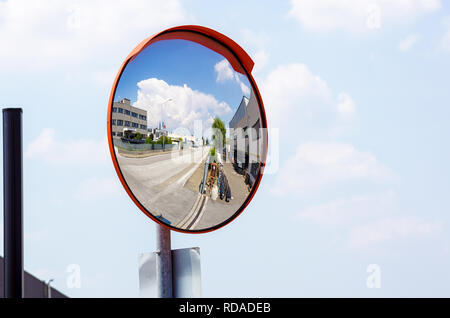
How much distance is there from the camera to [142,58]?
5.75 feet

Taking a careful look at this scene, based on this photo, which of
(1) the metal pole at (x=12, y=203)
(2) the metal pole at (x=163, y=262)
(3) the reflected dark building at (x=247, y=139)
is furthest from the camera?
(3) the reflected dark building at (x=247, y=139)

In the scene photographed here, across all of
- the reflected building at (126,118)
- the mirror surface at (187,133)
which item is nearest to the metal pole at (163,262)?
the mirror surface at (187,133)

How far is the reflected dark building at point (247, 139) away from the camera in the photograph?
6.91 feet

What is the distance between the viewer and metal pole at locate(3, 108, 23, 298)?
1.70 metres

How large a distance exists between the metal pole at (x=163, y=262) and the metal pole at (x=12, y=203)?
48cm

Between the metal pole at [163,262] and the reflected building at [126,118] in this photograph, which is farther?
the metal pole at [163,262]

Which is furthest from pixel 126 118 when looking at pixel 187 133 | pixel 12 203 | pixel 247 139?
pixel 247 139

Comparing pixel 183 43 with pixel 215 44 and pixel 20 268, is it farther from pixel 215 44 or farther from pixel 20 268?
pixel 20 268

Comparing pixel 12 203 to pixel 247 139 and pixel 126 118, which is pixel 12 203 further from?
pixel 247 139

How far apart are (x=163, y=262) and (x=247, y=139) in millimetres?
640

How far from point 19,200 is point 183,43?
0.84m

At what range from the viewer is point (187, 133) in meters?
1.92

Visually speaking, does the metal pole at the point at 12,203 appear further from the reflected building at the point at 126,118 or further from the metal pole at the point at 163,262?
the metal pole at the point at 163,262
